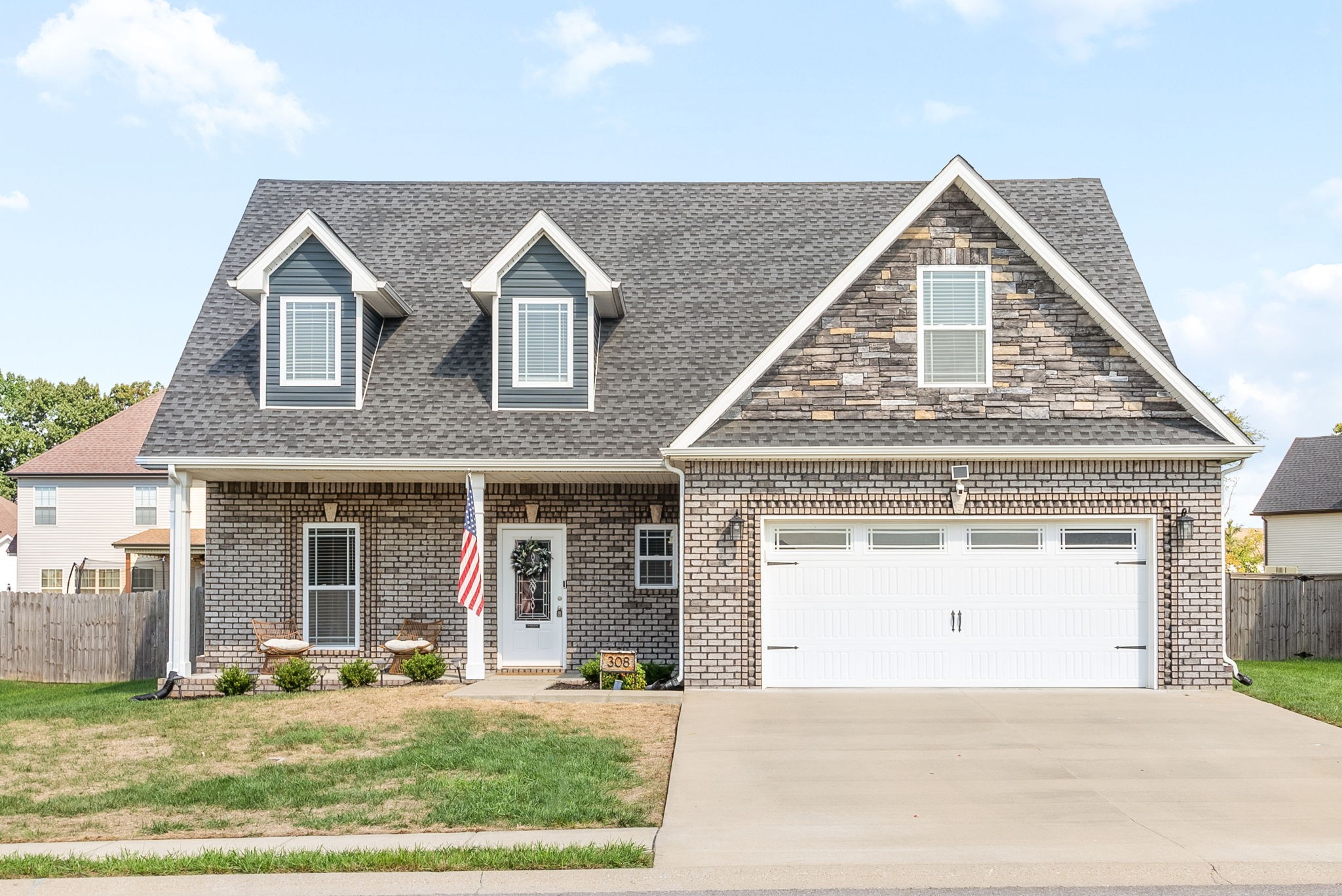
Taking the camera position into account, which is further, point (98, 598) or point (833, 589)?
point (98, 598)

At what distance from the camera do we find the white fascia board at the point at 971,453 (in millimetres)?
14445

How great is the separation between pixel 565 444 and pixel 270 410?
4368 millimetres

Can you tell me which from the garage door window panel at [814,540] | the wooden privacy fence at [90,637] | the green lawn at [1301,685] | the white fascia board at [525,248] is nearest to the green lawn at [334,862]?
the garage door window panel at [814,540]

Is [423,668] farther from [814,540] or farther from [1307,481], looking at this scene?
[1307,481]

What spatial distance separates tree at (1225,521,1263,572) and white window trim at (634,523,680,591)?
3840cm

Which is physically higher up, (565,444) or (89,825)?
(565,444)

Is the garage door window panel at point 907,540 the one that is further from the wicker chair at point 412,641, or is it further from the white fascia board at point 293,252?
the white fascia board at point 293,252

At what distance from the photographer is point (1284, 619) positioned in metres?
22.2

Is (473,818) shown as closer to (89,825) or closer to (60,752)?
(89,825)

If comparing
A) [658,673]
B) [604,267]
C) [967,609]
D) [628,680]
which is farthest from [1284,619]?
[604,267]

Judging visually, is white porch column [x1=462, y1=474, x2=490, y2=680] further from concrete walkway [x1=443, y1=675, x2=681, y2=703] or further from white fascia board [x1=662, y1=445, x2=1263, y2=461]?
white fascia board [x1=662, y1=445, x2=1263, y2=461]

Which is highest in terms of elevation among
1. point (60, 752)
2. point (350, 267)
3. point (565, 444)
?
point (350, 267)

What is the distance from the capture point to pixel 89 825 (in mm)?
8734

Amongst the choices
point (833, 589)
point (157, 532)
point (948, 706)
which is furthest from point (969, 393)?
point (157, 532)
